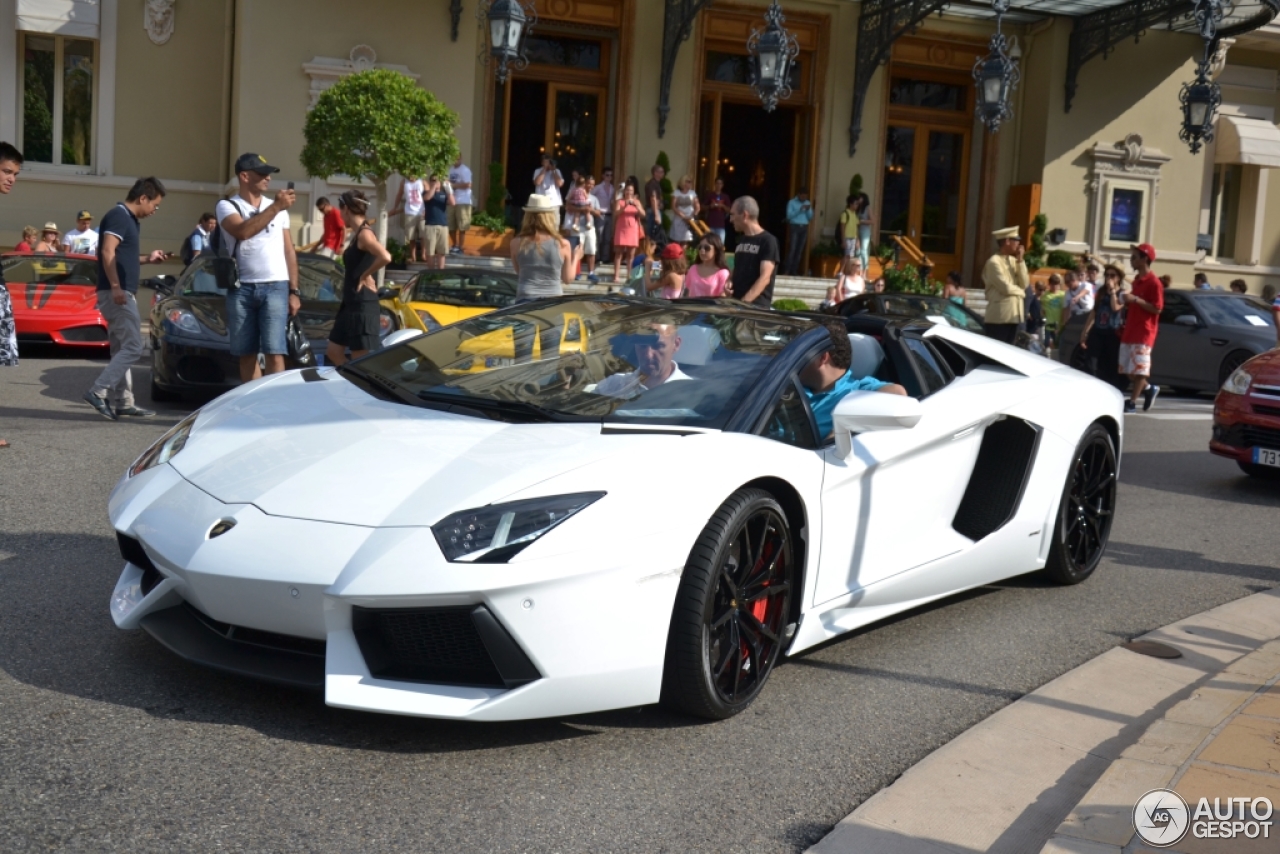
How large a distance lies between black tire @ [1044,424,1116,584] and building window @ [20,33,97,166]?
19.2 m

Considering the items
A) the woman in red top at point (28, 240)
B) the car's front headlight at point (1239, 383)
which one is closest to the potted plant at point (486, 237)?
the woman in red top at point (28, 240)

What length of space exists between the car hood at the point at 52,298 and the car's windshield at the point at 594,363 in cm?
972

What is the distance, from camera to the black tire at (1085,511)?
585cm

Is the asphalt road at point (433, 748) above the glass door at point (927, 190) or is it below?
below

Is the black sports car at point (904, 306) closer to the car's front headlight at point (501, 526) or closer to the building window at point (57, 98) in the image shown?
the car's front headlight at point (501, 526)

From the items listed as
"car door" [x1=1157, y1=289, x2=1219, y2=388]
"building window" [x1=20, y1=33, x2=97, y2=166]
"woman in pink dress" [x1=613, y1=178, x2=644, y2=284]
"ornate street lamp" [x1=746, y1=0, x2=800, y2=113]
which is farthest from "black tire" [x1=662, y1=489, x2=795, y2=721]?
"building window" [x1=20, y1=33, x2=97, y2=166]

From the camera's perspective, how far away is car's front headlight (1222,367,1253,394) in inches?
365

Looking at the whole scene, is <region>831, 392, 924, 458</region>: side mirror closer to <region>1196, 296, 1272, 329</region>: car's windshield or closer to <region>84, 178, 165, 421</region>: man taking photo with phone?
<region>84, 178, 165, 421</region>: man taking photo with phone

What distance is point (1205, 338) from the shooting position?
1652 cm

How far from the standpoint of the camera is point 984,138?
2661 centimetres

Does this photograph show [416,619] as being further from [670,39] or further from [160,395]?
[670,39]

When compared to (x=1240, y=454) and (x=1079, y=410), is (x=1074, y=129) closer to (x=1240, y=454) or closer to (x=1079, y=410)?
(x=1240, y=454)

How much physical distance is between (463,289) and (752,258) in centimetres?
351

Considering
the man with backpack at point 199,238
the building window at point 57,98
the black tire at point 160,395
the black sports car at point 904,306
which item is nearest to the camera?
the black tire at point 160,395
